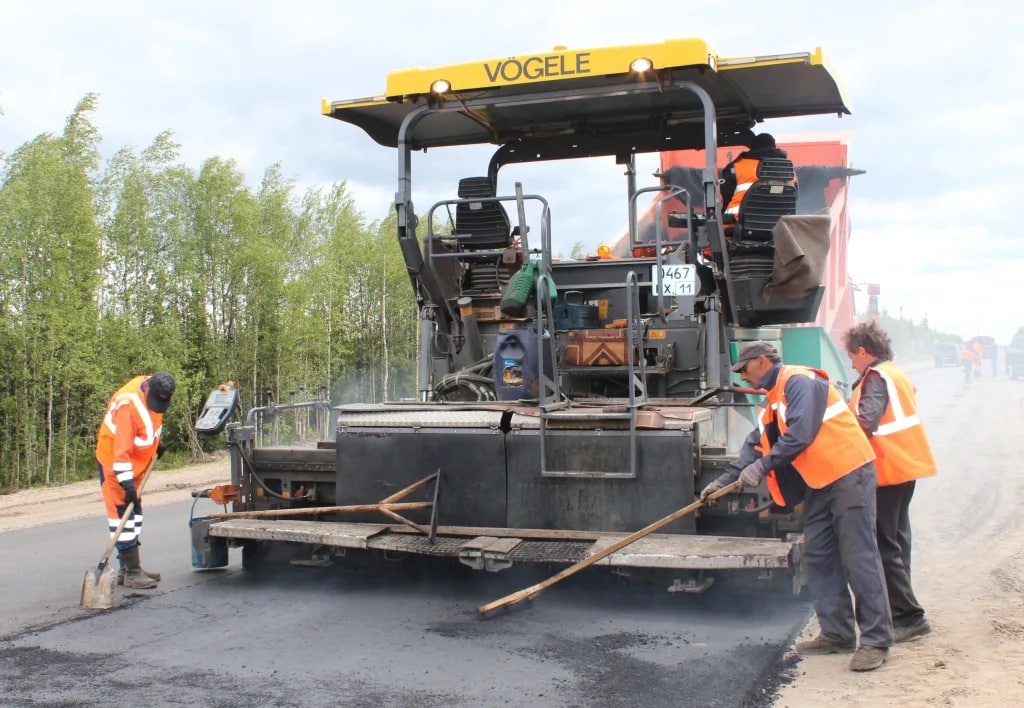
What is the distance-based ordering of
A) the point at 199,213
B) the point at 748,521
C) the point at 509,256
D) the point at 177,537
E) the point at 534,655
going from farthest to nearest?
1. the point at 199,213
2. the point at 177,537
3. the point at 509,256
4. the point at 748,521
5. the point at 534,655

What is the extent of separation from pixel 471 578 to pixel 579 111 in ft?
10.3

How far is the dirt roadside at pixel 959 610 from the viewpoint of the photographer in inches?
161

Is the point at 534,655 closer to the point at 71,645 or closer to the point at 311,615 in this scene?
the point at 311,615

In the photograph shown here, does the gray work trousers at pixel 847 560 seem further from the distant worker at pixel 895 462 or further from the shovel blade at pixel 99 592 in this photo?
the shovel blade at pixel 99 592

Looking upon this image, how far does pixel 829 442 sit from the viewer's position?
4.58 m

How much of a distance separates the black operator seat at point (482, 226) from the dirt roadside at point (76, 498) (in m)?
5.24

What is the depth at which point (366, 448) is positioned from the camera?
595 cm

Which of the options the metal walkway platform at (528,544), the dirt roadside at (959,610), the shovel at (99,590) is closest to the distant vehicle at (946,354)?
the dirt roadside at (959,610)

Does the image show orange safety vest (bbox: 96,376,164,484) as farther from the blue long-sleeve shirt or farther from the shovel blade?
the blue long-sleeve shirt

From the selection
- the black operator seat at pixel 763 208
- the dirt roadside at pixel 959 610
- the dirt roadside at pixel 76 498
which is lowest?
the dirt roadside at pixel 76 498

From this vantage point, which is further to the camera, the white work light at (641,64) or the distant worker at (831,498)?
the white work light at (641,64)

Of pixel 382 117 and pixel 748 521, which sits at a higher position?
pixel 382 117

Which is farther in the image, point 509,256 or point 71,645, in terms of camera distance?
point 509,256

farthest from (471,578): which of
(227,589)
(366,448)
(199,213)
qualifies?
(199,213)
